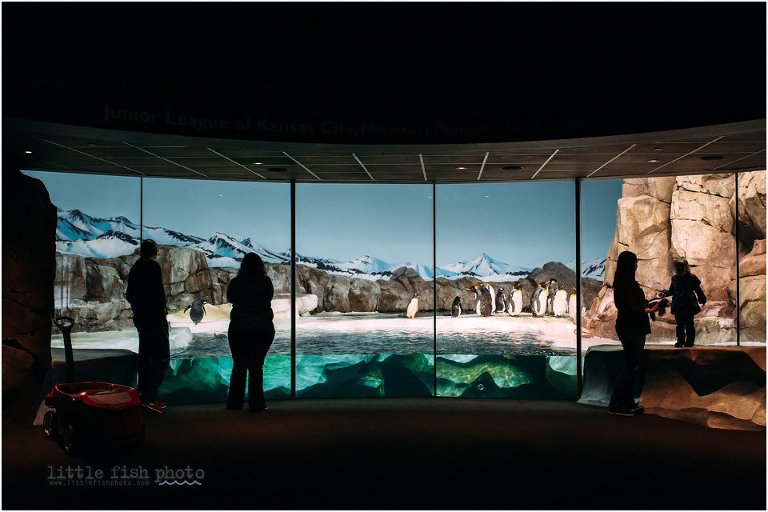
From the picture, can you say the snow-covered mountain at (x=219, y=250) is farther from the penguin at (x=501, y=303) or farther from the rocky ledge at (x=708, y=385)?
the rocky ledge at (x=708, y=385)

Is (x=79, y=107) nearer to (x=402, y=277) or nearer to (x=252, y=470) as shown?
(x=252, y=470)

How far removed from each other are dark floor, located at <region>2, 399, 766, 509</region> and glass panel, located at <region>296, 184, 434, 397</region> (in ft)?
5.12

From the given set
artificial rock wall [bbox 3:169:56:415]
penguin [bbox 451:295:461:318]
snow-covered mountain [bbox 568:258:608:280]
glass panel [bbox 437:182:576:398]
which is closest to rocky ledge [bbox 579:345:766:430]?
glass panel [bbox 437:182:576:398]

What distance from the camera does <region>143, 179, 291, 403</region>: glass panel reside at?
352 inches

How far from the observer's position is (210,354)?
9.17 metres

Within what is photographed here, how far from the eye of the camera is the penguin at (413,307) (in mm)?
9461

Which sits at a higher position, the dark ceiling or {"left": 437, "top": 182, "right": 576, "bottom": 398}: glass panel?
the dark ceiling

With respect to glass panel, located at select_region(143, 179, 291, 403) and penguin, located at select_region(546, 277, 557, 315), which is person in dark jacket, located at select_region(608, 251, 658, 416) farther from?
glass panel, located at select_region(143, 179, 291, 403)

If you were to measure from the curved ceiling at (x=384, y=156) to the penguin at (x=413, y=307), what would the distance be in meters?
1.68

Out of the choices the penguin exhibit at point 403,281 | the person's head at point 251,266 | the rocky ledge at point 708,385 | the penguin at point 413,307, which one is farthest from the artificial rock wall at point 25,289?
the rocky ledge at point 708,385

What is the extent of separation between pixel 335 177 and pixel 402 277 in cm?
173

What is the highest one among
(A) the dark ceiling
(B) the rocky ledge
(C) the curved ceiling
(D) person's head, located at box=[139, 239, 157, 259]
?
(A) the dark ceiling

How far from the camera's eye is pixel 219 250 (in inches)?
362

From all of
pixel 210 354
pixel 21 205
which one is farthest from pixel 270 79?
pixel 210 354
